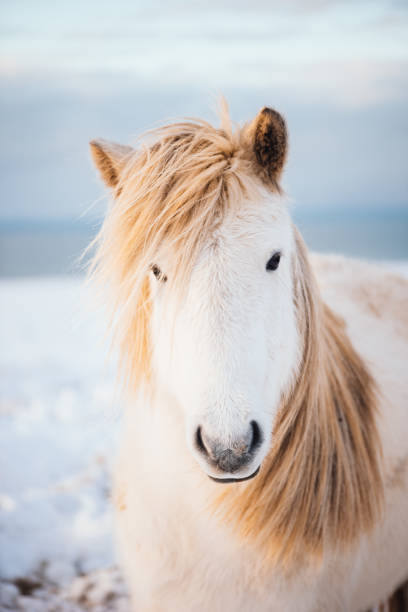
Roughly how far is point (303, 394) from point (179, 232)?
685 millimetres

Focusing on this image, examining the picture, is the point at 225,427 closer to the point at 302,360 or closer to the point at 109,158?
the point at 302,360

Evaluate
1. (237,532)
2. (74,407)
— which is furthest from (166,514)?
(74,407)

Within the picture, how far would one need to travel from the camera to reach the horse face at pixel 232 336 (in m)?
1.10

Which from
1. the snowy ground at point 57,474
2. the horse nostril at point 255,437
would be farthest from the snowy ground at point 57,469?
the horse nostril at point 255,437

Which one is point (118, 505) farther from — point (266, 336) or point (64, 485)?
point (64, 485)

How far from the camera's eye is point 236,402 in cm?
109

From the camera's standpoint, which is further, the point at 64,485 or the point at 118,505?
the point at 64,485

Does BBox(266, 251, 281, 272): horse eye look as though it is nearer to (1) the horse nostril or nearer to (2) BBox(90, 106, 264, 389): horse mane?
(2) BBox(90, 106, 264, 389): horse mane

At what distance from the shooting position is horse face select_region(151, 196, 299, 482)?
1.10 metres

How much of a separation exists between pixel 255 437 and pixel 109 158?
1.03m

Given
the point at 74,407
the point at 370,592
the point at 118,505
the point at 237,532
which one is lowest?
the point at 370,592

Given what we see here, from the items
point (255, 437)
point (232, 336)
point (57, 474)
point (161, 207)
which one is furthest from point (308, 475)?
point (57, 474)

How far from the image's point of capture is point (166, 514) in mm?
1630

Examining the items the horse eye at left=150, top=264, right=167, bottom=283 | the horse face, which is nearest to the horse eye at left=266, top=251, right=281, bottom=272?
the horse face
